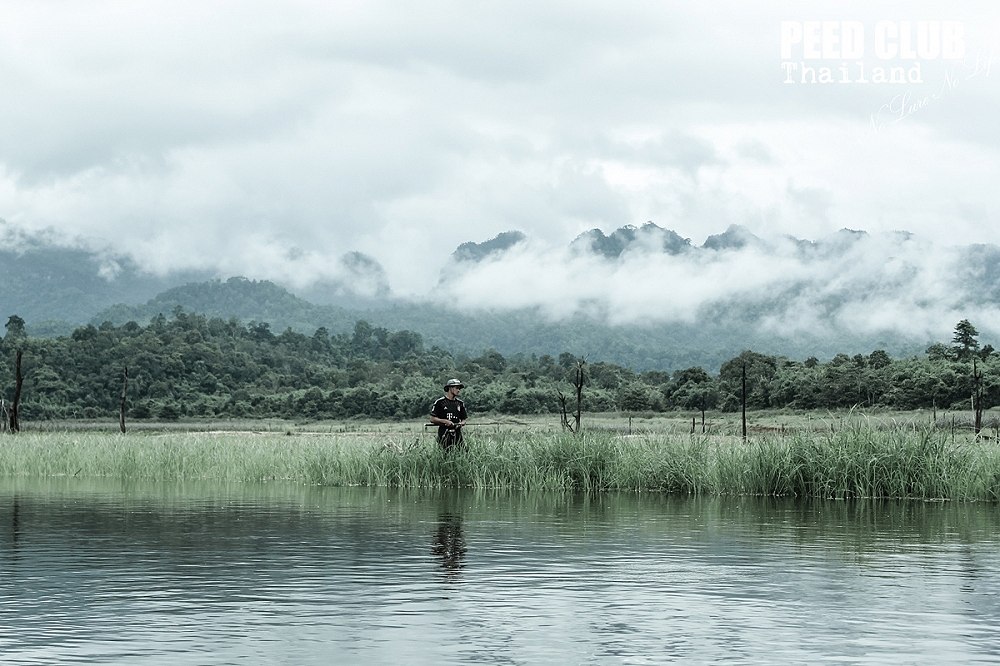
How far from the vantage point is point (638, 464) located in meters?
24.1

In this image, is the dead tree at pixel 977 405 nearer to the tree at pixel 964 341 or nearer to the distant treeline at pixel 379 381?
the distant treeline at pixel 379 381

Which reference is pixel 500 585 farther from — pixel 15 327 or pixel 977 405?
→ pixel 15 327

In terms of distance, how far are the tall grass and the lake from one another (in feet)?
6.46

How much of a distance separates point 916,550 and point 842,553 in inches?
36.2

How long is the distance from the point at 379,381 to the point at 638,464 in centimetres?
10739

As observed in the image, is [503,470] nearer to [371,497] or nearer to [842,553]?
[371,497]

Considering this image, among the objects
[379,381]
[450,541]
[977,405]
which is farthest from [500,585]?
[379,381]

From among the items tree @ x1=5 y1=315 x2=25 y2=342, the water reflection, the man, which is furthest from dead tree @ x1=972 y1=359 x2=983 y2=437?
tree @ x1=5 y1=315 x2=25 y2=342

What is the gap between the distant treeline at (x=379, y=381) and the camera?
92500 millimetres

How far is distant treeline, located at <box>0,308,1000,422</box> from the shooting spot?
303ft

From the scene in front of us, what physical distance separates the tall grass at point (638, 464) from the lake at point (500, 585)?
1.97 metres

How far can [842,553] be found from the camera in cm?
1395

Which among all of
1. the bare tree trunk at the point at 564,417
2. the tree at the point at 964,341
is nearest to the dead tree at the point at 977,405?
the bare tree trunk at the point at 564,417

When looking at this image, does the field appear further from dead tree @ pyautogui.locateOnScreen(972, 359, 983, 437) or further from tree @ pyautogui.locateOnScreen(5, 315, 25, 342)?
tree @ pyautogui.locateOnScreen(5, 315, 25, 342)
